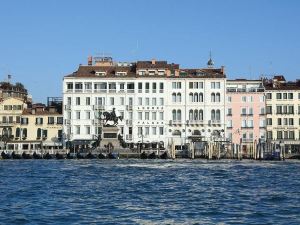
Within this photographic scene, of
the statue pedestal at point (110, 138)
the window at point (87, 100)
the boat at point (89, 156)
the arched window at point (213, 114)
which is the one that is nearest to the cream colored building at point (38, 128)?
the window at point (87, 100)

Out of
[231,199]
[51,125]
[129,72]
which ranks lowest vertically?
[231,199]

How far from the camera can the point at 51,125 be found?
7812 centimetres

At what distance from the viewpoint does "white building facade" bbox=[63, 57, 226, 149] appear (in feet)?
250

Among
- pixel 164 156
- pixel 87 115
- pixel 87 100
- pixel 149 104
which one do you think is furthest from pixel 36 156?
pixel 149 104

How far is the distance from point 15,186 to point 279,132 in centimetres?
5083

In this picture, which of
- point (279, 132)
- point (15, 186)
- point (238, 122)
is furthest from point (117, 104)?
point (15, 186)

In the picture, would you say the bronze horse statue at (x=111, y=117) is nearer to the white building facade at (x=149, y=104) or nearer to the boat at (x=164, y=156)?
the white building facade at (x=149, y=104)

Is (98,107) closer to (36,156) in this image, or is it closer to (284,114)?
(36,156)

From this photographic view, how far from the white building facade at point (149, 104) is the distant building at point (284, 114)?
6.09 metres

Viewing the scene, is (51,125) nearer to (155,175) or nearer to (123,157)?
(123,157)

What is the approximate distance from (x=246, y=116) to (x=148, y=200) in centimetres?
5277

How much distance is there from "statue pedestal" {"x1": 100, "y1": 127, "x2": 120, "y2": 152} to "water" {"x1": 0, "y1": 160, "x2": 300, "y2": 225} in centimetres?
3037

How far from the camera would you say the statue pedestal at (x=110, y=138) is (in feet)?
231

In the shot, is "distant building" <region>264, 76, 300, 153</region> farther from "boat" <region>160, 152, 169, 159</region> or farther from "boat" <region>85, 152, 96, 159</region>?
"boat" <region>85, 152, 96, 159</region>
